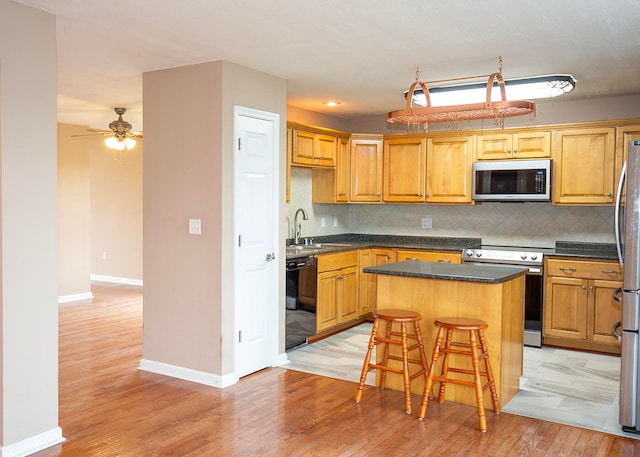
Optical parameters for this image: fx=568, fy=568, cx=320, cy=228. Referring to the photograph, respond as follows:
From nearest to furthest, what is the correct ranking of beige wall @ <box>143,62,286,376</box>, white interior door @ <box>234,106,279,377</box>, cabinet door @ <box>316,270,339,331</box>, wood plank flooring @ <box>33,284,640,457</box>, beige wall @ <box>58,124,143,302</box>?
wood plank flooring @ <box>33,284,640,457</box> < beige wall @ <box>143,62,286,376</box> < white interior door @ <box>234,106,279,377</box> < cabinet door @ <box>316,270,339,331</box> < beige wall @ <box>58,124,143,302</box>

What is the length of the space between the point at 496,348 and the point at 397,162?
314cm

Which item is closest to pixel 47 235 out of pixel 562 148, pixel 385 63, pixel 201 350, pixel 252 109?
pixel 201 350

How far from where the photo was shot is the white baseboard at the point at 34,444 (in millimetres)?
3008

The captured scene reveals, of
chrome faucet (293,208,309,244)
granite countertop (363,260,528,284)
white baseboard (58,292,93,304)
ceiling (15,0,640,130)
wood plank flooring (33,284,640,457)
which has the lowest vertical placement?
wood plank flooring (33,284,640,457)

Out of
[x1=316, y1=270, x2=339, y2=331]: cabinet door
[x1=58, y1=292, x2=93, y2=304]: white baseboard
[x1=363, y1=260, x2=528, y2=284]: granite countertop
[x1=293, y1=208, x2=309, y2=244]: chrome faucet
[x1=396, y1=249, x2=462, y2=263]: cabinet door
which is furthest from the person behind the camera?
[x1=58, y1=292, x2=93, y2=304]: white baseboard

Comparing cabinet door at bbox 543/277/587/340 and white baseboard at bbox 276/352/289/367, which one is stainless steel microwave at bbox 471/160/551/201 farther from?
white baseboard at bbox 276/352/289/367

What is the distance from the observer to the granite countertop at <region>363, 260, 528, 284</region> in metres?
3.71

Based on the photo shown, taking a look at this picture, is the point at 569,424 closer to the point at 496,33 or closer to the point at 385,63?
the point at 496,33

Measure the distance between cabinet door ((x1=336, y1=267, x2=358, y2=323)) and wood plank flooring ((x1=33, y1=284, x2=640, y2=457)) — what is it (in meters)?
1.42

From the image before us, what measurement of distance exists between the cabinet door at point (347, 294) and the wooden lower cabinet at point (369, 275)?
127mm

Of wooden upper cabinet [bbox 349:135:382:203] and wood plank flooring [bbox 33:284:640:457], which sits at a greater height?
wooden upper cabinet [bbox 349:135:382:203]

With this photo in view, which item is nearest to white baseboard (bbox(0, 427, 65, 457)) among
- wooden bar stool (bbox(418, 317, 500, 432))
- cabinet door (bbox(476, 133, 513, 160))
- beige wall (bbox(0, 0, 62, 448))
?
beige wall (bbox(0, 0, 62, 448))

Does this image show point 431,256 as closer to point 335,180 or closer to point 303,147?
point 335,180

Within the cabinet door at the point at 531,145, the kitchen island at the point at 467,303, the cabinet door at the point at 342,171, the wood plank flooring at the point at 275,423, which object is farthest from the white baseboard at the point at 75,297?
the cabinet door at the point at 531,145
